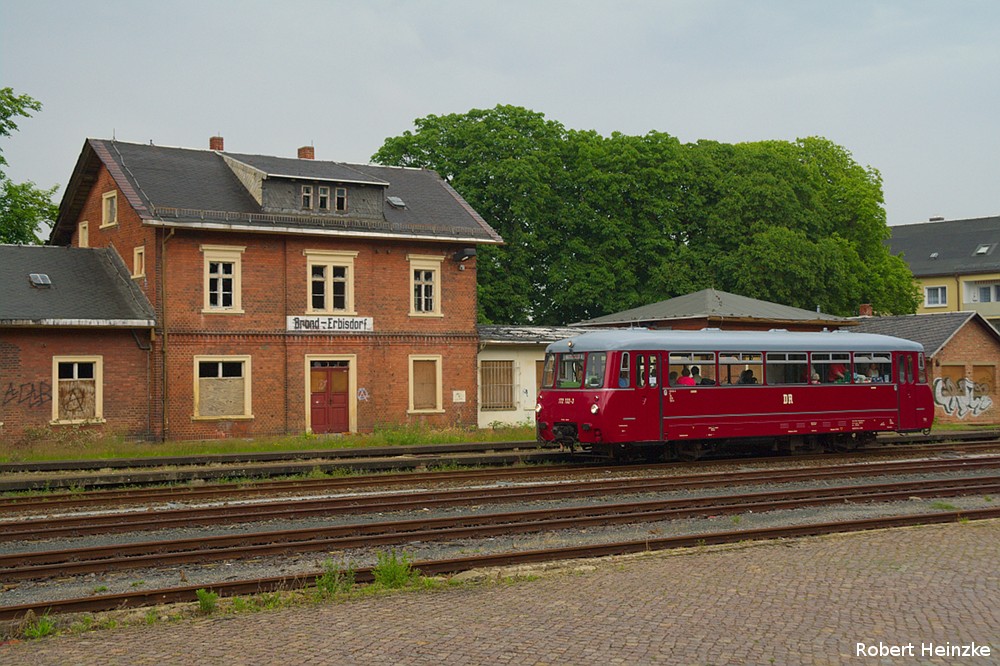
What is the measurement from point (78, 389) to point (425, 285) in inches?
401

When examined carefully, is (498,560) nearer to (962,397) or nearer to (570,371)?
(570,371)

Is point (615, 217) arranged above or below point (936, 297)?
above

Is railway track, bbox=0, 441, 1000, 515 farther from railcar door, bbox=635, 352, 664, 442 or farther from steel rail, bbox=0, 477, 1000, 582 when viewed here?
steel rail, bbox=0, 477, 1000, 582

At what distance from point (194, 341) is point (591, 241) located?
2488cm

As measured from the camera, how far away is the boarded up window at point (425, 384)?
31.8 m

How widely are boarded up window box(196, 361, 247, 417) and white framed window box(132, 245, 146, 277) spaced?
3.02 m

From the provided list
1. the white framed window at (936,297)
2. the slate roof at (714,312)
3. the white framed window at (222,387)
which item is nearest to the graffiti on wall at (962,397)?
the slate roof at (714,312)

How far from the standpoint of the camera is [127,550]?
1194 centimetres

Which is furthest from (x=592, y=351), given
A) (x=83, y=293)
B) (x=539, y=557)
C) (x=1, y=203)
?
(x=1, y=203)

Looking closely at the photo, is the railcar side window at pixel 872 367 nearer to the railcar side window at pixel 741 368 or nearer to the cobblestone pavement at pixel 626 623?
the railcar side window at pixel 741 368

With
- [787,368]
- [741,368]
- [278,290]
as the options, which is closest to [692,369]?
[741,368]

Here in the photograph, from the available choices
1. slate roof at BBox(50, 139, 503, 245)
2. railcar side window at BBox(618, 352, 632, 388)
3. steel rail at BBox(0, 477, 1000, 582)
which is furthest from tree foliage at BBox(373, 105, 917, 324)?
steel rail at BBox(0, 477, 1000, 582)

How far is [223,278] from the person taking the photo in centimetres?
2906

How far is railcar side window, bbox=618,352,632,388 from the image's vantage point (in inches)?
830
